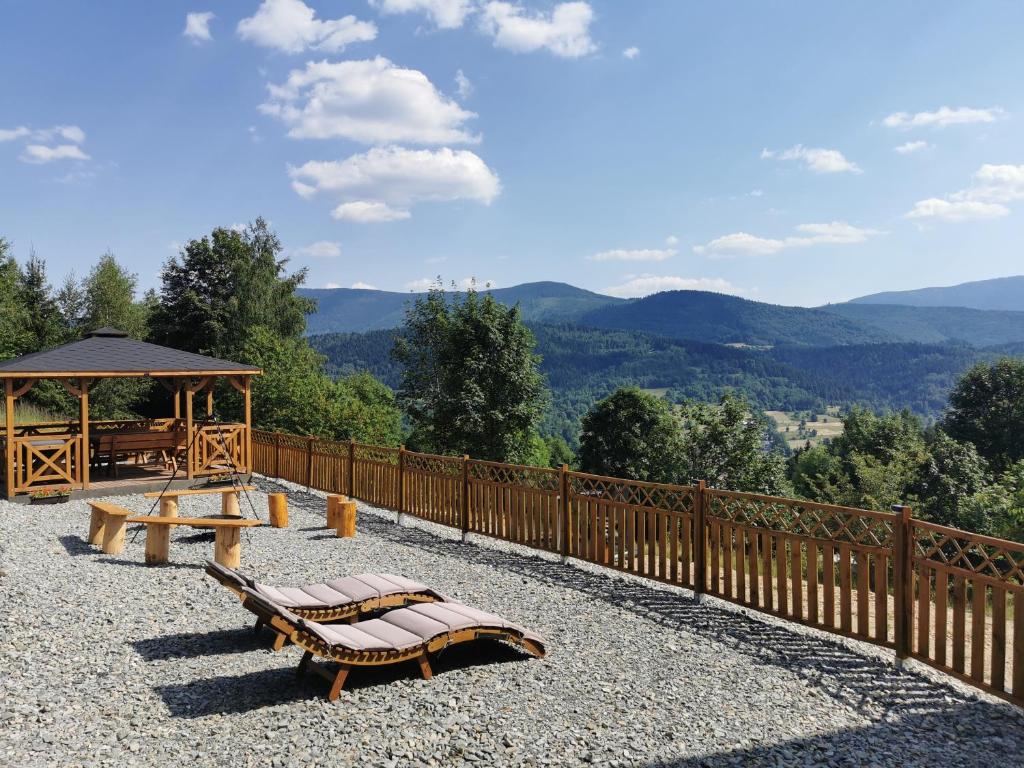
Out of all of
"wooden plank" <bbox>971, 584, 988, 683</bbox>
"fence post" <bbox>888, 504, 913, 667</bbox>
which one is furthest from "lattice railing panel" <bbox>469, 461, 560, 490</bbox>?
"wooden plank" <bbox>971, 584, 988, 683</bbox>

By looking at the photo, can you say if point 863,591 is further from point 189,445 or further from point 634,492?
point 189,445

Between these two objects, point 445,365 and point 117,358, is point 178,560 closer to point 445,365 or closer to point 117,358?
point 117,358

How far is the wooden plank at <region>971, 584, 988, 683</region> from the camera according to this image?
15.8 feet

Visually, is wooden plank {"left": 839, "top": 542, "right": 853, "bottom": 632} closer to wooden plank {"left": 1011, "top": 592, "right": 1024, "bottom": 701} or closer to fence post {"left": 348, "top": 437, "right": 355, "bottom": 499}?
wooden plank {"left": 1011, "top": 592, "right": 1024, "bottom": 701}

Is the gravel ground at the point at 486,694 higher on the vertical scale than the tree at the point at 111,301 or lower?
lower

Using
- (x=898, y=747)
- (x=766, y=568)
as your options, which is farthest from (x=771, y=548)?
(x=898, y=747)

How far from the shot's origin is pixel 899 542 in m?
5.46

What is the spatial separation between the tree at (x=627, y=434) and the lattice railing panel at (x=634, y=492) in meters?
28.0

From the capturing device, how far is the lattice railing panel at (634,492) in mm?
7332

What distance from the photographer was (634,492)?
775 centimetres

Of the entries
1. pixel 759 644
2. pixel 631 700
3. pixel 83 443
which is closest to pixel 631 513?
pixel 759 644

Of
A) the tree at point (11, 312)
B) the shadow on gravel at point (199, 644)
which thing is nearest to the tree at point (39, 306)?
the tree at point (11, 312)

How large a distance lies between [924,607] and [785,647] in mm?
1061

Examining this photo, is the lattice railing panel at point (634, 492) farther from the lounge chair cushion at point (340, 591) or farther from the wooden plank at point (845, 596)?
the lounge chair cushion at point (340, 591)
